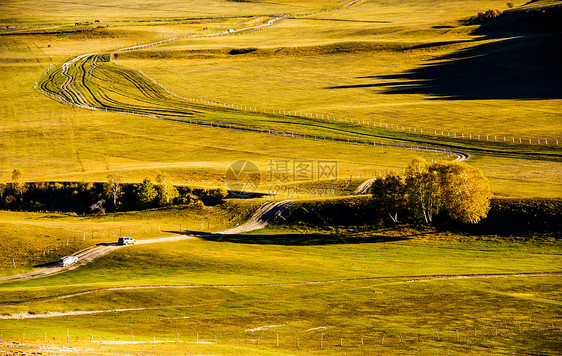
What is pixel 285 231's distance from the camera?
85.2 m

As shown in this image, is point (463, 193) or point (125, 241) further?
point (463, 193)

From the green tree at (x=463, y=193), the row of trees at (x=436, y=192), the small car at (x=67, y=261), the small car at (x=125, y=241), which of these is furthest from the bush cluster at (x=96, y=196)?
the green tree at (x=463, y=193)

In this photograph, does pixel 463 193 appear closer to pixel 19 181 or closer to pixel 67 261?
pixel 67 261

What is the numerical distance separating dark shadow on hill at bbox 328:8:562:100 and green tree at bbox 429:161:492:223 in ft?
257

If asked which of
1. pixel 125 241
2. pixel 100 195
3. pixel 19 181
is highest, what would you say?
pixel 19 181

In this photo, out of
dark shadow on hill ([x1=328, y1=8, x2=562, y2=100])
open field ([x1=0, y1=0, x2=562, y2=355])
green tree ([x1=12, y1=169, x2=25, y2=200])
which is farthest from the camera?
dark shadow on hill ([x1=328, y1=8, x2=562, y2=100])

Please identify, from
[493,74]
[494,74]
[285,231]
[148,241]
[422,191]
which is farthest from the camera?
[493,74]

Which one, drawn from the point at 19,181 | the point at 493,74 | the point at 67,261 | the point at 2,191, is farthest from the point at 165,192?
the point at 493,74

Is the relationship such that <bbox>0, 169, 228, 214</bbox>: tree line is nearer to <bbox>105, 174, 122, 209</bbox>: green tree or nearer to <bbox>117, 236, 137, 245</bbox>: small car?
<bbox>105, 174, 122, 209</bbox>: green tree

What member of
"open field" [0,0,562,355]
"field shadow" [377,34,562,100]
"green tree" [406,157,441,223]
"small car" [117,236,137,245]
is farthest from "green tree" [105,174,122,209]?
"field shadow" [377,34,562,100]

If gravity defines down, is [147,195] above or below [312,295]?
above

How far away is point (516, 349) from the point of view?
47375mm

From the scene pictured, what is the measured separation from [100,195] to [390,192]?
4461 centimetres

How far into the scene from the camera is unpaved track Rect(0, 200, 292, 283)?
229ft
